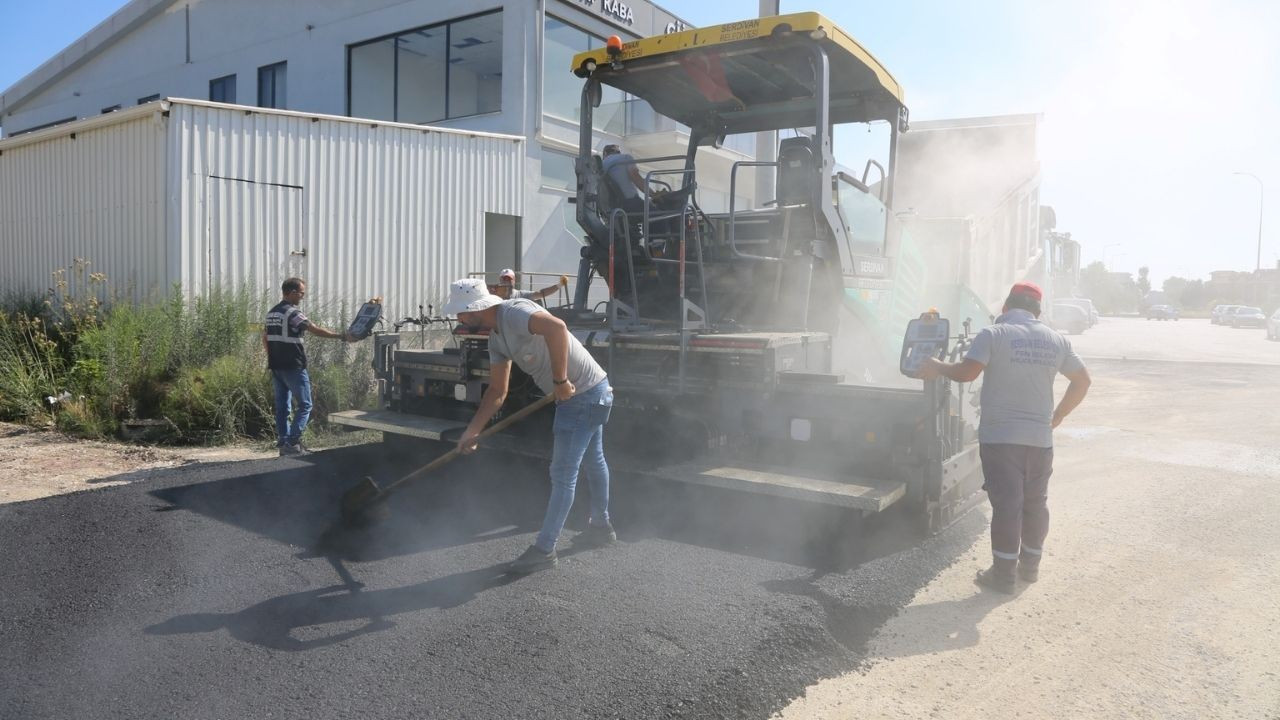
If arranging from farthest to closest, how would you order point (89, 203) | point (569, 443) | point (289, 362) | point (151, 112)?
point (89, 203), point (151, 112), point (289, 362), point (569, 443)

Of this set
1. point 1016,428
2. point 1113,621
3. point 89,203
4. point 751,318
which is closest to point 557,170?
point 89,203

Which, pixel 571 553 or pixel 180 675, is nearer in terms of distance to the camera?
pixel 180 675

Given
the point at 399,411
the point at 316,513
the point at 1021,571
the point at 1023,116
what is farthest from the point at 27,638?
the point at 1023,116

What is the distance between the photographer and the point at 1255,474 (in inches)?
276

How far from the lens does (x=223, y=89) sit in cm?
1925

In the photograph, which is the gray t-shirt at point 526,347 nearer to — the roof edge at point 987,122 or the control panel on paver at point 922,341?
the control panel on paver at point 922,341

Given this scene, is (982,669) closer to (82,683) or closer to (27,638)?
(82,683)

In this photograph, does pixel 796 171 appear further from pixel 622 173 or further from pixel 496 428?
pixel 496 428

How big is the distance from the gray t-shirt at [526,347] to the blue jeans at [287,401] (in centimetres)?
347

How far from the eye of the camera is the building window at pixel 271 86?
1808 cm

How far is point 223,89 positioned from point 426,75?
5.82 metres

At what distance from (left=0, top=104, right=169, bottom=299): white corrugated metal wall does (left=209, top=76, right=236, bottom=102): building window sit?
24.1 ft

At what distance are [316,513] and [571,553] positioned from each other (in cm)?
178

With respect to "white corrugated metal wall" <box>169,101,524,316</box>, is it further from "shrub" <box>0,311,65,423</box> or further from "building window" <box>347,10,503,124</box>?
"building window" <box>347,10,503,124</box>
